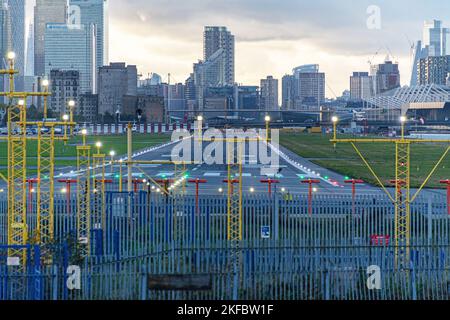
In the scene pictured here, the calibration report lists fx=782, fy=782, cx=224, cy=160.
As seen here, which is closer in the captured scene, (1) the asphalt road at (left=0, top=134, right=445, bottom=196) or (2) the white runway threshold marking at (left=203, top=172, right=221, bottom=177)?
(1) the asphalt road at (left=0, top=134, right=445, bottom=196)

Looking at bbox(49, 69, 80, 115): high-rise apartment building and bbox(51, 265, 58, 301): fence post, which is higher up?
bbox(49, 69, 80, 115): high-rise apartment building

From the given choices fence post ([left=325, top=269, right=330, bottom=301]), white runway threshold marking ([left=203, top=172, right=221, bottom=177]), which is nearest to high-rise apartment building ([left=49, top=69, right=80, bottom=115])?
white runway threshold marking ([left=203, top=172, right=221, bottom=177])

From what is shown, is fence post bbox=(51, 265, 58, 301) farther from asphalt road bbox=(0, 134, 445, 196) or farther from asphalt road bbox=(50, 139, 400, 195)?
asphalt road bbox=(50, 139, 400, 195)

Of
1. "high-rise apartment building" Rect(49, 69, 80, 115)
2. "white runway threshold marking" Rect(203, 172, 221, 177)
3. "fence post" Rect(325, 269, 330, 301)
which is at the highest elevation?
"high-rise apartment building" Rect(49, 69, 80, 115)

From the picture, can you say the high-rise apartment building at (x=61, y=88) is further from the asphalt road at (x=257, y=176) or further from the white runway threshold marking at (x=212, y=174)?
the white runway threshold marking at (x=212, y=174)

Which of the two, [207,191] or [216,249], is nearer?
[216,249]
